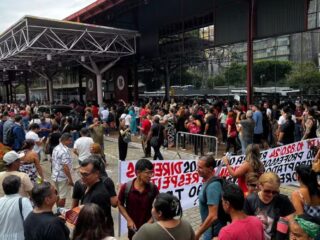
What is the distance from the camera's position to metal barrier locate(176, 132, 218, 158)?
1155 cm

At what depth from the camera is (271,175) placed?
367cm

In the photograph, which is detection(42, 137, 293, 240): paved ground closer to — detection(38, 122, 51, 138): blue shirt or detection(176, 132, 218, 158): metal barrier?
detection(176, 132, 218, 158): metal barrier

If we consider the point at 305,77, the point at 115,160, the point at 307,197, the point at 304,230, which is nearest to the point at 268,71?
the point at 305,77

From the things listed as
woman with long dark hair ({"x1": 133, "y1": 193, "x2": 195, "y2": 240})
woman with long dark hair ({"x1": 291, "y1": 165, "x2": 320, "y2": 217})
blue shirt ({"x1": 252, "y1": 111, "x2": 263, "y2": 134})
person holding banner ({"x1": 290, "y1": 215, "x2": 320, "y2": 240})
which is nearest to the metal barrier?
blue shirt ({"x1": 252, "y1": 111, "x2": 263, "y2": 134})

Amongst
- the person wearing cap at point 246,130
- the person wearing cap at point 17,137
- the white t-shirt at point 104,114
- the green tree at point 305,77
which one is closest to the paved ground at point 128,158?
the white t-shirt at point 104,114

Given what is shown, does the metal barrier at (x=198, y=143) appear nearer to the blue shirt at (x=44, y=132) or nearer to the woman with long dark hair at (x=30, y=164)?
the blue shirt at (x=44, y=132)

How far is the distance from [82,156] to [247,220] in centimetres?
564

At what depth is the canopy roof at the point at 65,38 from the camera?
20844 millimetres

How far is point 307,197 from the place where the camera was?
375cm

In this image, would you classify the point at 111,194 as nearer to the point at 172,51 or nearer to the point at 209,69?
the point at 172,51

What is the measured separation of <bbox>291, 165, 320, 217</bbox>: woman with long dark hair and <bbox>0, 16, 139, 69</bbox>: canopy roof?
A: 1891 cm

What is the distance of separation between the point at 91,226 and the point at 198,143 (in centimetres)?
951

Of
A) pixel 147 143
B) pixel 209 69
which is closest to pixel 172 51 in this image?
pixel 209 69

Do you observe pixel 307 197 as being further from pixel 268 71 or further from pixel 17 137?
pixel 268 71
